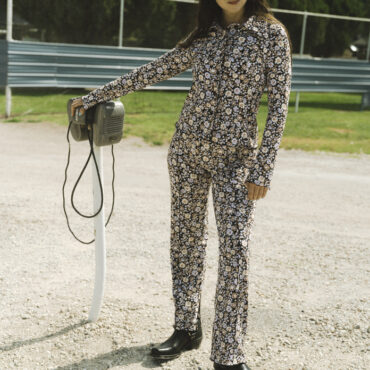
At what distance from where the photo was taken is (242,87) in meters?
2.79

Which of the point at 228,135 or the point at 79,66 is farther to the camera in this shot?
the point at 79,66

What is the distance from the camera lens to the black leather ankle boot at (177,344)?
3.27m

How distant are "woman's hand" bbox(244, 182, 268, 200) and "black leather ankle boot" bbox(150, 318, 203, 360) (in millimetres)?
918

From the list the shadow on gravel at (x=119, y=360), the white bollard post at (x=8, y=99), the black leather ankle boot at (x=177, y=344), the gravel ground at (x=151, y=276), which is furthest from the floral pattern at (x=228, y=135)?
the white bollard post at (x=8, y=99)

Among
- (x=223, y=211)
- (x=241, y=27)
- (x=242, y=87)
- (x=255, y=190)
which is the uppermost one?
(x=241, y=27)

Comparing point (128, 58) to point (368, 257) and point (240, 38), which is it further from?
point (240, 38)

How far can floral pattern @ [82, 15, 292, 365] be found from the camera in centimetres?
277

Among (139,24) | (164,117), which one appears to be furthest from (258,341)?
(139,24)

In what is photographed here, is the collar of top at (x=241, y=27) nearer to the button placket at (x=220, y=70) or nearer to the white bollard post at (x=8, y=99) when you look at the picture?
the button placket at (x=220, y=70)

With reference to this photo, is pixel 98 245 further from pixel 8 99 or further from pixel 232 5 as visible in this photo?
pixel 8 99

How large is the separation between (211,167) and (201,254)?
0.52m

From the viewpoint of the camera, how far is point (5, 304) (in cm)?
390

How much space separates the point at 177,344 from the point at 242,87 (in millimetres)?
1410

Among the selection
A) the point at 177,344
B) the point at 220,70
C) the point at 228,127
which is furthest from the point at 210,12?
the point at 177,344
